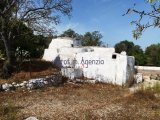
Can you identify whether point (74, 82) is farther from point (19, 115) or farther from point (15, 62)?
point (19, 115)

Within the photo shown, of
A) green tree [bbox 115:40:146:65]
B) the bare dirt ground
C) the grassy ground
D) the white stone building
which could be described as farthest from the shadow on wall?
green tree [bbox 115:40:146:65]

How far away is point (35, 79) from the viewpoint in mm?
22062

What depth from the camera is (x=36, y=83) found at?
21734 mm

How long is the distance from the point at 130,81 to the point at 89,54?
415cm

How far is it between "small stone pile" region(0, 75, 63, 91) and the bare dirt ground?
68 centimetres

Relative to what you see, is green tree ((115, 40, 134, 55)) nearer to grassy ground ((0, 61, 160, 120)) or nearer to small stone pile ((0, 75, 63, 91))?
small stone pile ((0, 75, 63, 91))

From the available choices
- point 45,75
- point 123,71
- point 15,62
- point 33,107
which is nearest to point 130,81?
point 123,71

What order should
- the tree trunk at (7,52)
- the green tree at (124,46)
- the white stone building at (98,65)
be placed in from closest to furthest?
the tree trunk at (7,52), the white stone building at (98,65), the green tree at (124,46)

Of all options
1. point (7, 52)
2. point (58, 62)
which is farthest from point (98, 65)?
point (7, 52)

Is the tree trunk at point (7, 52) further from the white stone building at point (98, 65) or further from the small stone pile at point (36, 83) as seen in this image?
the white stone building at point (98, 65)

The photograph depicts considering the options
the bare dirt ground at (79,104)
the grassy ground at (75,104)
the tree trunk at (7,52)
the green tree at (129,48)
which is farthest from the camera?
the green tree at (129,48)

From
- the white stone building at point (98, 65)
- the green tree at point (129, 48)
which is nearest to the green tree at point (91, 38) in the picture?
the green tree at point (129, 48)

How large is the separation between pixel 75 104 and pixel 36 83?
19.8 ft

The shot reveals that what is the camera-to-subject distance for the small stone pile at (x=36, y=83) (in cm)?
2043
